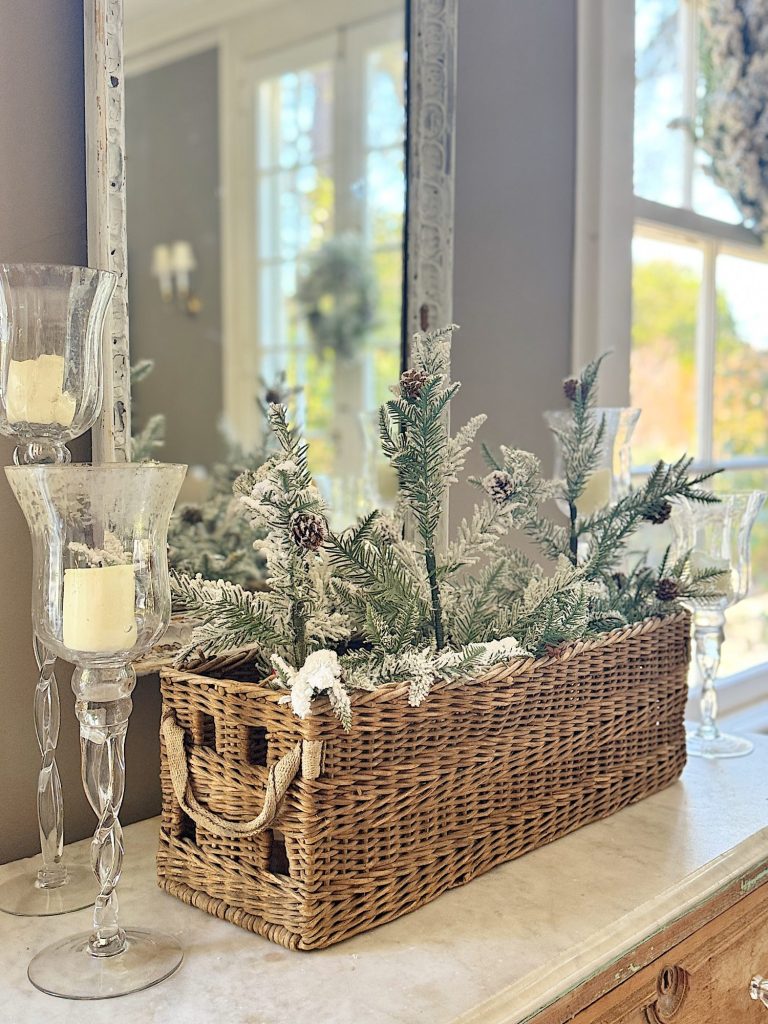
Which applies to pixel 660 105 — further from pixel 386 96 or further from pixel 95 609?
pixel 95 609

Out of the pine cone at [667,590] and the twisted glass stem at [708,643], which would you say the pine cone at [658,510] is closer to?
the pine cone at [667,590]

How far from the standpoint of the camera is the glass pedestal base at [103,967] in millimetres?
751

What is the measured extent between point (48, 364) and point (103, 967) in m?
0.47

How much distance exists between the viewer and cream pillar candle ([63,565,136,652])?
73cm

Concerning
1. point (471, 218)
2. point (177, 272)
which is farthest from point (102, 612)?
point (177, 272)

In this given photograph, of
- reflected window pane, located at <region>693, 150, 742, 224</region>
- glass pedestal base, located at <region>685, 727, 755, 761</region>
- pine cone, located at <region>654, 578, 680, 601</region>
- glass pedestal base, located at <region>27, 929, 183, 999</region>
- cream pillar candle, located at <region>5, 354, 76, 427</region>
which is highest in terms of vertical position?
reflected window pane, located at <region>693, 150, 742, 224</region>

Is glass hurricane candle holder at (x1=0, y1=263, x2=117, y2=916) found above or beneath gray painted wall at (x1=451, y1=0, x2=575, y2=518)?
beneath

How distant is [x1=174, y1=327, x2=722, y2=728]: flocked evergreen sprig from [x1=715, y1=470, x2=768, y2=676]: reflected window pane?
1.27 m

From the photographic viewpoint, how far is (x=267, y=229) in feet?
5.97

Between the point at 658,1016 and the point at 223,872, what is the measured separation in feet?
1.29

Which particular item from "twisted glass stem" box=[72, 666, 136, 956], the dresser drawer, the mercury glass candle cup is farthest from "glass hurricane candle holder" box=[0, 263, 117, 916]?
the dresser drawer

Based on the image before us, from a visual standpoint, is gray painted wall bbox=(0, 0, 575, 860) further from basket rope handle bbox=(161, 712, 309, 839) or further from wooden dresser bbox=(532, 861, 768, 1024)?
wooden dresser bbox=(532, 861, 768, 1024)

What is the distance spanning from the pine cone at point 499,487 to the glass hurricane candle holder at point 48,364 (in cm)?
35


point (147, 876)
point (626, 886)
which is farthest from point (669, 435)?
point (147, 876)
